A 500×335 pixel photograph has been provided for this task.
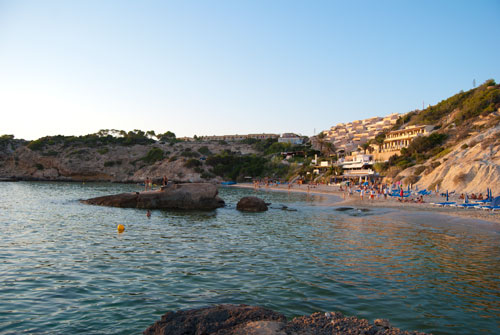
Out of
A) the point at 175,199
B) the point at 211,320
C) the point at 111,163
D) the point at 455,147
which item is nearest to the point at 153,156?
the point at 111,163

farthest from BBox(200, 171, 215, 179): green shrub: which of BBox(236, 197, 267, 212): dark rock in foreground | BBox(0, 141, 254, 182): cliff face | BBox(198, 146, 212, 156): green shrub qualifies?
BBox(236, 197, 267, 212): dark rock in foreground

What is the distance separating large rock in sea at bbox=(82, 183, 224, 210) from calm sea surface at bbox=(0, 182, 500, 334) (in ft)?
34.0

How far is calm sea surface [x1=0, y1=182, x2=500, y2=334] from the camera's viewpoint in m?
8.11

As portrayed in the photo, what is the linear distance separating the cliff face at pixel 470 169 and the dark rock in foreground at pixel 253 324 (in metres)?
35.9

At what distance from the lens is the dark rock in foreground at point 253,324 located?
585 centimetres

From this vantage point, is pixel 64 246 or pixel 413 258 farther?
pixel 64 246

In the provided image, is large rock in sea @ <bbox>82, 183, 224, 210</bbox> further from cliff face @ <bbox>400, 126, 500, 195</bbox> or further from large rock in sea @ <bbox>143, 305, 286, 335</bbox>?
cliff face @ <bbox>400, 126, 500, 195</bbox>

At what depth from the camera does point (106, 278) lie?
Result: 35.8ft

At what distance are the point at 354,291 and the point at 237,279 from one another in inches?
138

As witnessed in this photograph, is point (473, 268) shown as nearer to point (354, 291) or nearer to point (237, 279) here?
point (354, 291)

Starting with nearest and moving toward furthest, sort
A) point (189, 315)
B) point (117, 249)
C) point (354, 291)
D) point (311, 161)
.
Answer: point (189, 315), point (354, 291), point (117, 249), point (311, 161)

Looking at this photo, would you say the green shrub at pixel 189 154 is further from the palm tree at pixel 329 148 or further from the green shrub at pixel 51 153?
the palm tree at pixel 329 148

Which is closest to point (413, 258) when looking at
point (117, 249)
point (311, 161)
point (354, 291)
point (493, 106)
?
point (354, 291)

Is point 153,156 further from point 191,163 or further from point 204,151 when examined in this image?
point 204,151
